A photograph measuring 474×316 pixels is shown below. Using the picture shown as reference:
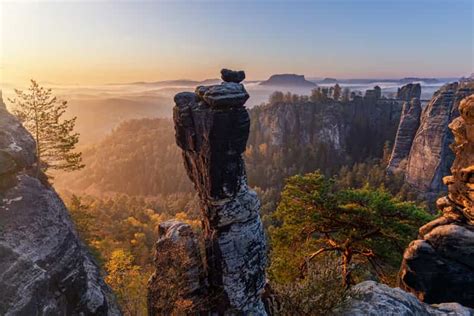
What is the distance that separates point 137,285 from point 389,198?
62.0 feet

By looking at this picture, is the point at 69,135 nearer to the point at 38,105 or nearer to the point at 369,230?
the point at 38,105

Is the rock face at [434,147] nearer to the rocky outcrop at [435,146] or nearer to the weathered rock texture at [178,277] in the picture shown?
the rocky outcrop at [435,146]

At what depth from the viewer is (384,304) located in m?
13.1

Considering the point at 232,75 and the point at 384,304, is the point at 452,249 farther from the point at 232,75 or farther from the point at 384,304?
the point at 232,75

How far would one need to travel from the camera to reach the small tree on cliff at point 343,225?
19.3 m

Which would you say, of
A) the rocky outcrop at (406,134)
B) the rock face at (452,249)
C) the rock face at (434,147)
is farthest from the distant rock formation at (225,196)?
the rocky outcrop at (406,134)

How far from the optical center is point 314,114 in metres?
155

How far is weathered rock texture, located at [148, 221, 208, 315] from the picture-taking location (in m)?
12.2

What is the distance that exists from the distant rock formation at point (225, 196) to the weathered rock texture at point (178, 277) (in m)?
0.44

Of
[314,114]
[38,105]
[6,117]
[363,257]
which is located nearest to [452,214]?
[363,257]

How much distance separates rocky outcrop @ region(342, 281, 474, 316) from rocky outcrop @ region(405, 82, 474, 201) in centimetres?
7887

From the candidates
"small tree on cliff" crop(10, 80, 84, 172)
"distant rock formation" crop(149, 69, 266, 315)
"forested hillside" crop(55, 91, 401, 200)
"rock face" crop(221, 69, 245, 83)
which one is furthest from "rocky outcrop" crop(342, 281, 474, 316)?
"forested hillside" crop(55, 91, 401, 200)

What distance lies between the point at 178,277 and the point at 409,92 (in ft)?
537

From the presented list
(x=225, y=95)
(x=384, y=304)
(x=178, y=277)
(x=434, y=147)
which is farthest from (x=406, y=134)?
(x=178, y=277)
